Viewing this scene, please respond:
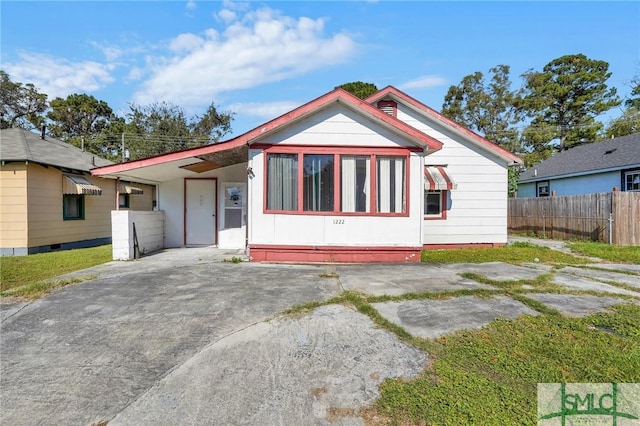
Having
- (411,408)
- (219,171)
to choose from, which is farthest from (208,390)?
(219,171)

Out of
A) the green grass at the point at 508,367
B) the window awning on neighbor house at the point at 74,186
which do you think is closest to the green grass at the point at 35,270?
the window awning on neighbor house at the point at 74,186

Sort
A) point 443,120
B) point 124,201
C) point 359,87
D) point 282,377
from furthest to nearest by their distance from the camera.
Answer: point 359,87 < point 124,201 < point 443,120 < point 282,377

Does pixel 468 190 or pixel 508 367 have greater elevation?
pixel 468 190

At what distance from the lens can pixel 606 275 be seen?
641cm

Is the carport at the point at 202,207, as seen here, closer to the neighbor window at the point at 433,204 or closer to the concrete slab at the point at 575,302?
the neighbor window at the point at 433,204

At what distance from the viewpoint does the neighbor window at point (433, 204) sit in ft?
34.6

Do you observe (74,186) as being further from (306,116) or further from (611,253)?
(611,253)

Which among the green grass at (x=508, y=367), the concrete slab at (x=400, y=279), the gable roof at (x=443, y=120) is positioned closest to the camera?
the green grass at (x=508, y=367)

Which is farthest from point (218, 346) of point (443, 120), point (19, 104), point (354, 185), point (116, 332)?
point (19, 104)

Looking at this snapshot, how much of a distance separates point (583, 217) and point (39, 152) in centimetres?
2041

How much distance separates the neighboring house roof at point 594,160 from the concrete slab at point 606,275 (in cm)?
1139

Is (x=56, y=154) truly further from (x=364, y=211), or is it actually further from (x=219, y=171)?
(x=364, y=211)

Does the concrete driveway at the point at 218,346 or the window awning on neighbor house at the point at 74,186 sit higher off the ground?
the window awning on neighbor house at the point at 74,186

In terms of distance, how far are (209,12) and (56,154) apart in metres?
7.84
